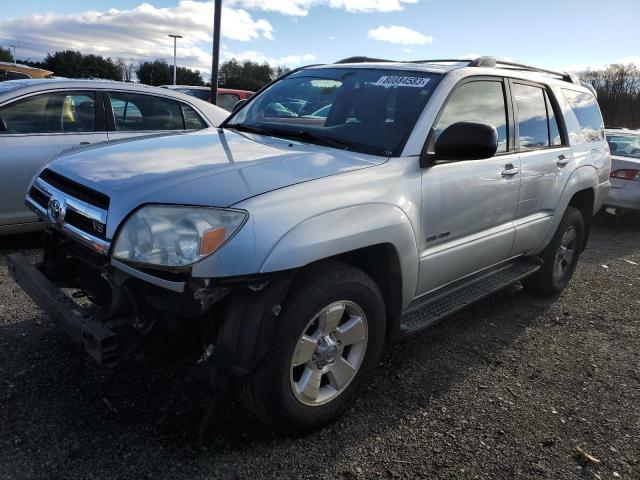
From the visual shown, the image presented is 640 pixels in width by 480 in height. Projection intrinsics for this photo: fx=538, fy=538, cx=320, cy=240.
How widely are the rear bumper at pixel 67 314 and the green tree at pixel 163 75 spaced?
55800 mm

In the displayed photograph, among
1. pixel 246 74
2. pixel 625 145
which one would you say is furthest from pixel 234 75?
pixel 625 145

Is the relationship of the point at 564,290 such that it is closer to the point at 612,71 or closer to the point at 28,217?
the point at 28,217

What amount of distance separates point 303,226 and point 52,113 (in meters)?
3.99

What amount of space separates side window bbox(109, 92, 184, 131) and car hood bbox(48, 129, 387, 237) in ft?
8.46

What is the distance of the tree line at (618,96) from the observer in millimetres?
35438

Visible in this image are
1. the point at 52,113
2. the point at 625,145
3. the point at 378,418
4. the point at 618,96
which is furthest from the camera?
the point at 618,96

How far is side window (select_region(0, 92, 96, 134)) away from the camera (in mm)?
4963

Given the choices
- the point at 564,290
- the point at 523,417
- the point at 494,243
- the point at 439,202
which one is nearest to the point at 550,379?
the point at 523,417

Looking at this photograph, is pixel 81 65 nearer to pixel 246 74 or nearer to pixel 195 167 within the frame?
pixel 246 74

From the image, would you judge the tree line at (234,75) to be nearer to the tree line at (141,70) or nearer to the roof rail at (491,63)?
the tree line at (141,70)

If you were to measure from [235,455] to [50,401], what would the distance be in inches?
42.0

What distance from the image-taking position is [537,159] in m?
4.01

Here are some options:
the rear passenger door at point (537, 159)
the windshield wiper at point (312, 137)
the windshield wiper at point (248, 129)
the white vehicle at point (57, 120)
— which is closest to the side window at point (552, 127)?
the rear passenger door at point (537, 159)

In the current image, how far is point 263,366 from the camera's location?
232cm
